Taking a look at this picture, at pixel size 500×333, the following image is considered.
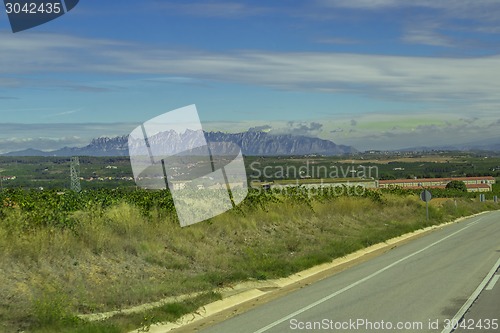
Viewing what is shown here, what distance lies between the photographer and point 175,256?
15320 millimetres

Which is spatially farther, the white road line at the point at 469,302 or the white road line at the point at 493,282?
the white road line at the point at 493,282

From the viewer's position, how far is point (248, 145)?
46.3m

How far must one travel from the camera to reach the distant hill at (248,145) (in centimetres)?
2788

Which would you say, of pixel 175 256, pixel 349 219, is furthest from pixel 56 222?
pixel 349 219

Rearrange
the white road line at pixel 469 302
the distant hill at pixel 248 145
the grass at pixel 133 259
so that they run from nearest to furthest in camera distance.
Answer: the white road line at pixel 469 302 < the grass at pixel 133 259 < the distant hill at pixel 248 145

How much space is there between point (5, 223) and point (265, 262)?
22.2 feet

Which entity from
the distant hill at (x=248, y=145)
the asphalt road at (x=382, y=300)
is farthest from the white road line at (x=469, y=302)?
the distant hill at (x=248, y=145)

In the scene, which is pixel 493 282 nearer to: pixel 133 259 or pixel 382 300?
pixel 382 300

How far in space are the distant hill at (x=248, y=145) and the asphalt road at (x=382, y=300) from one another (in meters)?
7.95

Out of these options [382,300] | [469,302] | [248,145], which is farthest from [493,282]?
[248,145]

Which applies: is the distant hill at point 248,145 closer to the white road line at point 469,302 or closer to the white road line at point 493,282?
the white road line at point 469,302

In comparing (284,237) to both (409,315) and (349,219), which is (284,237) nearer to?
(349,219)

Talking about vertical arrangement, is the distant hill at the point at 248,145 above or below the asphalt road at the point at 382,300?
above

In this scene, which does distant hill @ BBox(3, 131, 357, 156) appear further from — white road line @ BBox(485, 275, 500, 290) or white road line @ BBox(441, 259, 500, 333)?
white road line @ BBox(485, 275, 500, 290)
